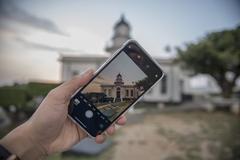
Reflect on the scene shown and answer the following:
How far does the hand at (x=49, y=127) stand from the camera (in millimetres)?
569

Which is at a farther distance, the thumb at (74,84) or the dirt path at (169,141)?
the dirt path at (169,141)

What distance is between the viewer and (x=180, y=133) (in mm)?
2816

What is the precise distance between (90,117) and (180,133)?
7.66 ft

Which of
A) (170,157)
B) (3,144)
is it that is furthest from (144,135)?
(3,144)

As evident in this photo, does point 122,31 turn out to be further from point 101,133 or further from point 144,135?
point 144,135

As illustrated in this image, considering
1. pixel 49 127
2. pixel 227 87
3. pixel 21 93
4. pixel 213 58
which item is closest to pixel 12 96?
pixel 21 93

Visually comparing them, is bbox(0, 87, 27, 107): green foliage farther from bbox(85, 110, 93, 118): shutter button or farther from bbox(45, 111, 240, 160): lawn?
bbox(45, 111, 240, 160): lawn

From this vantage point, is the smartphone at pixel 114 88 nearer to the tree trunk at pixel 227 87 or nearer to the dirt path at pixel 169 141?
the dirt path at pixel 169 141

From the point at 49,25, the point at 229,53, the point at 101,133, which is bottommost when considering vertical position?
the point at 229,53

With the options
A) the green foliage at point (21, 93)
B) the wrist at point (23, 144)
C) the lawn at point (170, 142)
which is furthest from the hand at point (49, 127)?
the lawn at point (170, 142)

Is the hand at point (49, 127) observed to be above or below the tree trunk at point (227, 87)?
above

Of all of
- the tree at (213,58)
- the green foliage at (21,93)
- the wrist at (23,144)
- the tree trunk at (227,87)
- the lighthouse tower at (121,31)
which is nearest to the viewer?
the wrist at (23,144)

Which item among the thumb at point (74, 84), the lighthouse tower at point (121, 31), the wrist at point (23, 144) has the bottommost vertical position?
the wrist at point (23, 144)

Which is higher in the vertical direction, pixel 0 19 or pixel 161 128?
pixel 0 19
